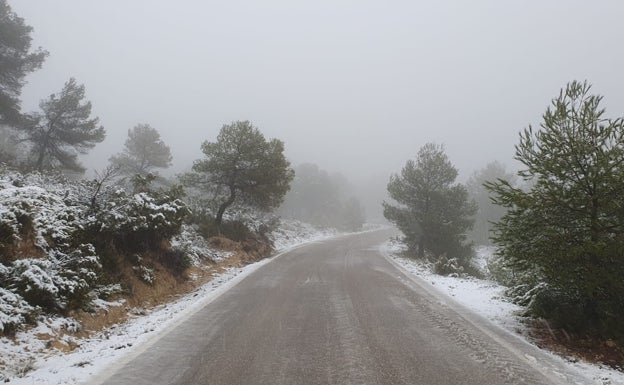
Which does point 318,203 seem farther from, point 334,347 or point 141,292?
point 334,347

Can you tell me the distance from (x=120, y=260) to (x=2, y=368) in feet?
15.5

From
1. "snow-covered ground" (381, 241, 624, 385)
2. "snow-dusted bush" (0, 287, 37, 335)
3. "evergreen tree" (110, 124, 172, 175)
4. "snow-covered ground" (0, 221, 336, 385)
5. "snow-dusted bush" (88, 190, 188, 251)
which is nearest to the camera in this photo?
"snow-covered ground" (0, 221, 336, 385)

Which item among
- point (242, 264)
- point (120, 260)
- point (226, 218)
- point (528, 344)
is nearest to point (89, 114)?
point (226, 218)

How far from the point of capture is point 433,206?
83.1 feet

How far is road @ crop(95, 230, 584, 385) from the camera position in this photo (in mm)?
4727

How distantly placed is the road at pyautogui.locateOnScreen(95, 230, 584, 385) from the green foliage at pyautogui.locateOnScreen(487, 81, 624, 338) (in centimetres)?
130

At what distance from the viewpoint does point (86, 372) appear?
477cm

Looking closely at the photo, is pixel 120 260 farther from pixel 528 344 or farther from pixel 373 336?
pixel 528 344

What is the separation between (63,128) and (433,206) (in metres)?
23.9

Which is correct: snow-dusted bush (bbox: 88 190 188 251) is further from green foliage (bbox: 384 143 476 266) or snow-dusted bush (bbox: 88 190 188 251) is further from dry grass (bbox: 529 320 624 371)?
green foliage (bbox: 384 143 476 266)

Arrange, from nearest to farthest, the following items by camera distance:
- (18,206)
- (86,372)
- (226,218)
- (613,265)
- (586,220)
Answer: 1. (86,372)
2. (613,265)
3. (586,220)
4. (18,206)
5. (226,218)

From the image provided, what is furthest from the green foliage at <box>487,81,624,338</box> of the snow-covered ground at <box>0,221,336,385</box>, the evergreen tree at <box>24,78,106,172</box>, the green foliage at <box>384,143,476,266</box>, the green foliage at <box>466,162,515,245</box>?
the green foliage at <box>466,162,515,245</box>

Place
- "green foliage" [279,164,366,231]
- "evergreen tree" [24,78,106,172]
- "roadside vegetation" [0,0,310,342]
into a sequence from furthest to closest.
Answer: "green foliage" [279,164,366,231]
"evergreen tree" [24,78,106,172]
"roadside vegetation" [0,0,310,342]

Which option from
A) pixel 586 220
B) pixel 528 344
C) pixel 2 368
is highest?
pixel 586 220
